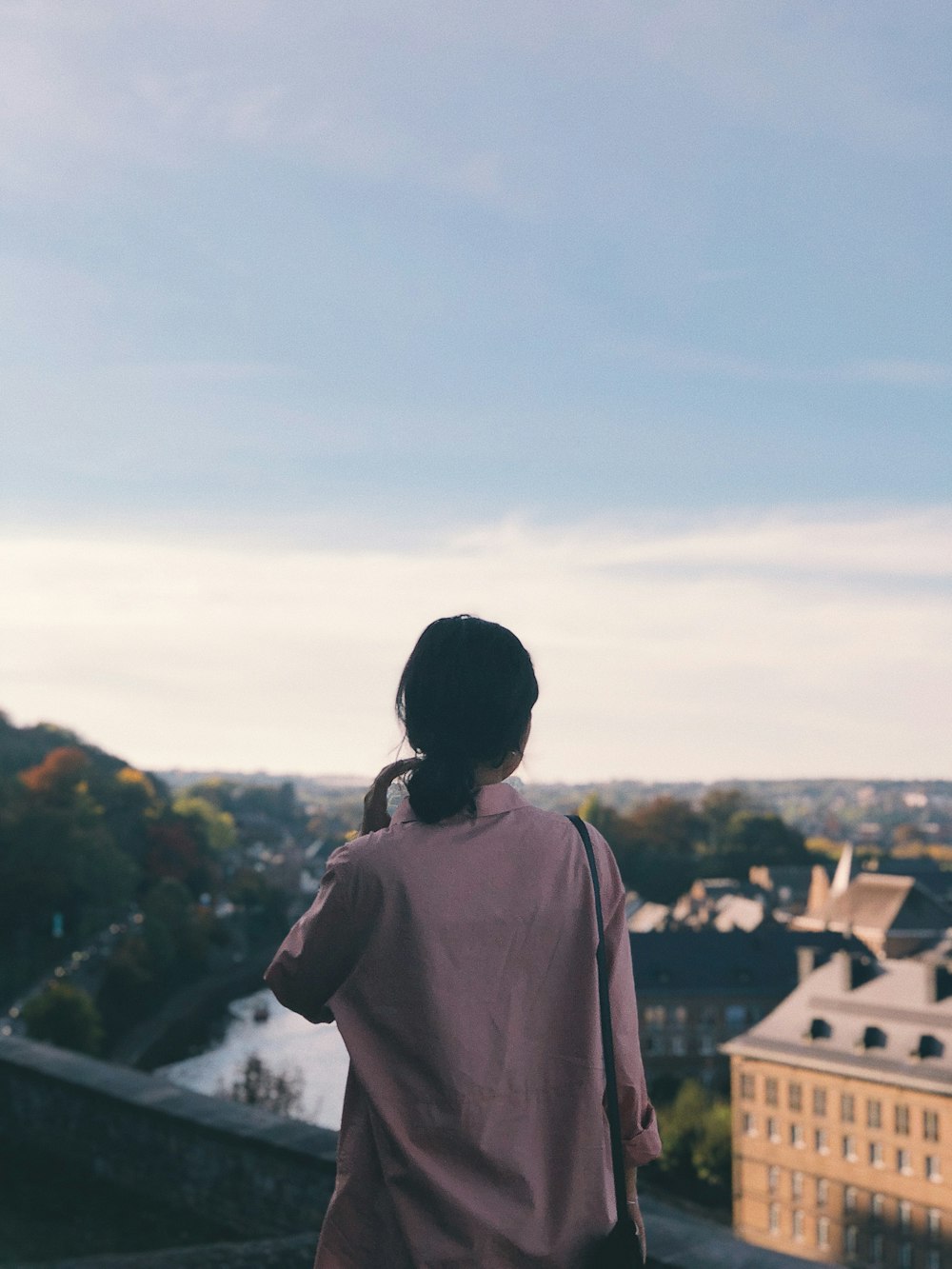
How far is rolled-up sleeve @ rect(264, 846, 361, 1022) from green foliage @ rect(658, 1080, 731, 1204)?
55.6 metres

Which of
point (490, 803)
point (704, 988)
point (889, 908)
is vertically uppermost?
point (490, 803)

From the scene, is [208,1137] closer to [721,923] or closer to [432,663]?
[432,663]

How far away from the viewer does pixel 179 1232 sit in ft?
21.0

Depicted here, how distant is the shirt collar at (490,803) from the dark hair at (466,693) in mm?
48

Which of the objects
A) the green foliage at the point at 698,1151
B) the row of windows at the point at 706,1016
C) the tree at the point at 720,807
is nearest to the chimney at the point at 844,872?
the tree at the point at 720,807

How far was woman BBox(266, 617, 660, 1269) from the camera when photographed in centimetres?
208

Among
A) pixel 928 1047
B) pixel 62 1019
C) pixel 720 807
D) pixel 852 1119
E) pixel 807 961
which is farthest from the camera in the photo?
pixel 720 807

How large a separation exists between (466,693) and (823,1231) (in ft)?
178

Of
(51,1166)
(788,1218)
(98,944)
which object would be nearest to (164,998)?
(98,944)

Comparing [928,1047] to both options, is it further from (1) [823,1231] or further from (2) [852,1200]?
(1) [823,1231]

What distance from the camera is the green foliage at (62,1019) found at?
4316 centimetres

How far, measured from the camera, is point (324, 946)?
2.17 m

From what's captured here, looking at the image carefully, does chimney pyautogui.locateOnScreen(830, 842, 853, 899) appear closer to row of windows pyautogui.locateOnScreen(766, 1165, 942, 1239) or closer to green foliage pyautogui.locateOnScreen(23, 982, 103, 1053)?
row of windows pyautogui.locateOnScreen(766, 1165, 942, 1239)

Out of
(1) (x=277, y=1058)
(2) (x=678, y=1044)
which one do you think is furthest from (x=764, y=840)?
(1) (x=277, y=1058)
